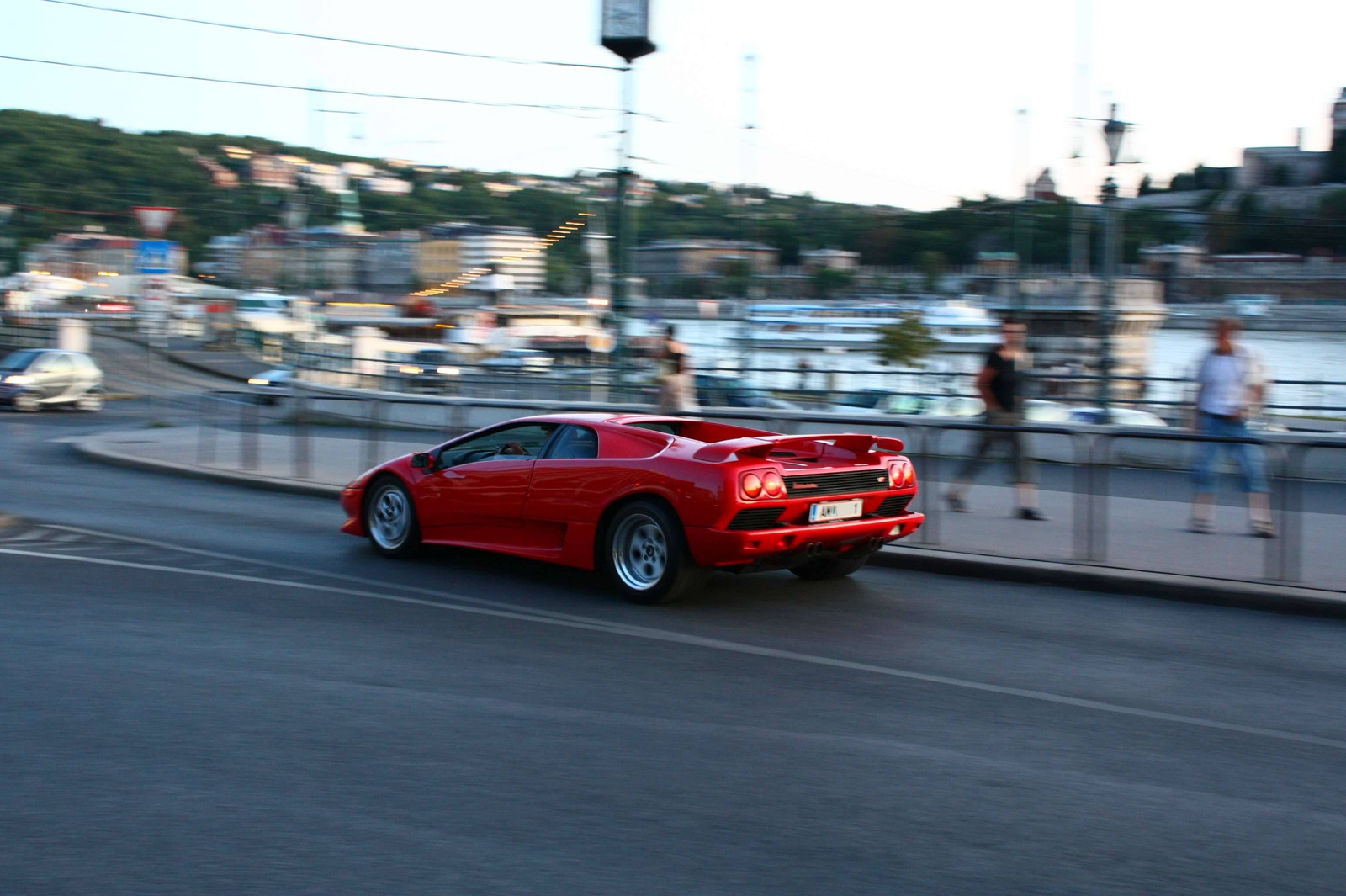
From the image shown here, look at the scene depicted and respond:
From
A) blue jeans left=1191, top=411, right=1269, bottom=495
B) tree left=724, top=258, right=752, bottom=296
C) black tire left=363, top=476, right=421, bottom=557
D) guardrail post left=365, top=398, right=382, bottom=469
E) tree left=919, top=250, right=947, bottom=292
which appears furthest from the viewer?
tree left=724, top=258, right=752, bottom=296

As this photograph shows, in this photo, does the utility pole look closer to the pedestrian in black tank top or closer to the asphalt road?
the pedestrian in black tank top

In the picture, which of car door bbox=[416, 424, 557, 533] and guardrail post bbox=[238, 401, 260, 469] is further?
guardrail post bbox=[238, 401, 260, 469]

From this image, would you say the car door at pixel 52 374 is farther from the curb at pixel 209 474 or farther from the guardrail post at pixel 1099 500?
the guardrail post at pixel 1099 500

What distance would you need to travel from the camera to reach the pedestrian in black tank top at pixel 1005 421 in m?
10.8

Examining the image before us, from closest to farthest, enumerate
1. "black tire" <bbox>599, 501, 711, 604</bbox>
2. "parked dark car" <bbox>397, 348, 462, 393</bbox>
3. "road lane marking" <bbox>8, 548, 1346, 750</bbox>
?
1. "road lane marking" <bbox>8, 548, 1346, 750</bbox>
2. "black tire" <bbox>599, 501, 711, 604</bbox>
3. "parked dark car" <bbox>397, 348, 462, 393</bbox>

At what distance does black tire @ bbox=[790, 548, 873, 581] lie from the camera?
915cm

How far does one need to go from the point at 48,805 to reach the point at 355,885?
138 cm

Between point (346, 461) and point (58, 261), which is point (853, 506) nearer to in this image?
point (346, 461)

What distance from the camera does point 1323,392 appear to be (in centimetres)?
2011

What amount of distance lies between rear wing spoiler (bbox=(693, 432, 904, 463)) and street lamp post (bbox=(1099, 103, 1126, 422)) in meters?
11.9

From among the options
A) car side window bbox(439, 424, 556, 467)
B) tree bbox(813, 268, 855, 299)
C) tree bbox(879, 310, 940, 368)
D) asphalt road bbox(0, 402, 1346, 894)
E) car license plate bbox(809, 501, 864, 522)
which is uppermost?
tree bbox(813, 268, 855, 299)

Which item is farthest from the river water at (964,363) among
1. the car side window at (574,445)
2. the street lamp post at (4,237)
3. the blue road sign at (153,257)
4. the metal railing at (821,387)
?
the street lamp post at (4,237)

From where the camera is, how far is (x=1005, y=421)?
39.3 feet

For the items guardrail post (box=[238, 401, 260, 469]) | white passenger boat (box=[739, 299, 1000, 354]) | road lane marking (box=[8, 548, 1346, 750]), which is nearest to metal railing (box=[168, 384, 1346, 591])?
guardrail post (box=[238, 401, 260, 469])
